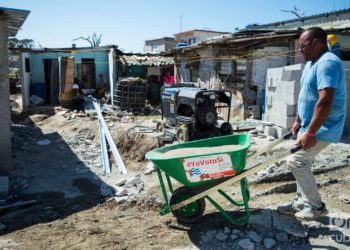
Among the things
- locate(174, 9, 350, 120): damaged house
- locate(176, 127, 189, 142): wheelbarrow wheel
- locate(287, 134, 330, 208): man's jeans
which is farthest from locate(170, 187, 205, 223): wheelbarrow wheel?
locate(174, 9, 350, 120): damaged house

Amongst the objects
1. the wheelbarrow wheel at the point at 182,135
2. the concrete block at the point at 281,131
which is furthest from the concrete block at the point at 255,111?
the wheelbarrow wheel at the point at 182,135

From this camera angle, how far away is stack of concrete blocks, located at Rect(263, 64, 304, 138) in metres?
8.13

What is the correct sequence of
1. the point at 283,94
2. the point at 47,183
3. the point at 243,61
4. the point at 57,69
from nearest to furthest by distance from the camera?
the point at 47,183 < the point at 283,94 < the point at 243,61 < the point at 57,69

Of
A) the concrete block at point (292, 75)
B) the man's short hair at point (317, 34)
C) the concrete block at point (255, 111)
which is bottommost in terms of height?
the concrete block at point (255, 111)

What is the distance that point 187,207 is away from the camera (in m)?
4.45

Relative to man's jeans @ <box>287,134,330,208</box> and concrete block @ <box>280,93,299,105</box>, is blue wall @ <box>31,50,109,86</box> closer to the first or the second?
concrete block @ <box>280,93,299,105</box>

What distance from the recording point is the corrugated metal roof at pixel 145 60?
20.0 m

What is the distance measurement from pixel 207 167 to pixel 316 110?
53.3 inches

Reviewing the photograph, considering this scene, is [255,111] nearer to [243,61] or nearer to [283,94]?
[243,61]

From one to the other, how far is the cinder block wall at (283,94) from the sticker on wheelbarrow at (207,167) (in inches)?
191

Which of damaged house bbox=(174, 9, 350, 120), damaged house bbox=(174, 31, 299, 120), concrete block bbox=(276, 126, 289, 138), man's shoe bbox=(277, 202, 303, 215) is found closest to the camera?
man's shoe bbox=(277, 202, 303, 215)

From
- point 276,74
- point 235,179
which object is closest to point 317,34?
point 235,179

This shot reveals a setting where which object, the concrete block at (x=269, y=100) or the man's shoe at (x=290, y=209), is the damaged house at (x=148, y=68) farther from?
the man's shoe at (x=290, y=209)

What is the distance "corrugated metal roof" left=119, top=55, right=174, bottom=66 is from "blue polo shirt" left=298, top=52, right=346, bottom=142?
16.8m
